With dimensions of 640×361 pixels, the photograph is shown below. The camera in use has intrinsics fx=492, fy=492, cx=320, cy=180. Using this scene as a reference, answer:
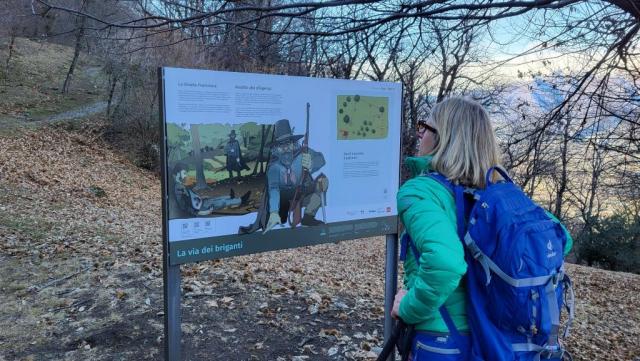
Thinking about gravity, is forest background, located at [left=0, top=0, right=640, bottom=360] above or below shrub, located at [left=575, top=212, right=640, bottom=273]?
above

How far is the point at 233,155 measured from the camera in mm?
2967

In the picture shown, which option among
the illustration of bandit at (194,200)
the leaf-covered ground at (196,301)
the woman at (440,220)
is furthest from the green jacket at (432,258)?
the leaf-covered ground at (196,301)

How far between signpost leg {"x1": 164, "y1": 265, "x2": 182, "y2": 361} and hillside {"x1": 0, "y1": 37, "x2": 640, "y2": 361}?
1.16 m

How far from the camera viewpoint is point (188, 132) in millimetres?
2732

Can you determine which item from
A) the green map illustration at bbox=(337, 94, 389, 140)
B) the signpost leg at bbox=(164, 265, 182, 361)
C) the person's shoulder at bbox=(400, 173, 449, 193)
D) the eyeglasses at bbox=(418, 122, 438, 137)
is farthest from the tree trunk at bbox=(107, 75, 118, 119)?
the person's shoulder at bbox=(400, 173, 449, 193)

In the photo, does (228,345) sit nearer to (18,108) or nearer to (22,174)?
(22,174)

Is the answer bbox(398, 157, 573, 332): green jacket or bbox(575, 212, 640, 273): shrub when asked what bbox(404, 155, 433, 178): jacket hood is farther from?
bbox(575, 212, 640, 273): shrub

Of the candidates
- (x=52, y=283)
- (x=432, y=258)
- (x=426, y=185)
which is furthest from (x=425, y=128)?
(x=52, y=283)

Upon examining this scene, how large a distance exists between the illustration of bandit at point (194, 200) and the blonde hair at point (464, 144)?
4.51ft

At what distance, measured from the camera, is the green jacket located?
170cm

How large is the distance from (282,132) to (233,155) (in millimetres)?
395

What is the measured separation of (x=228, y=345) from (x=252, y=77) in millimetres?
2321

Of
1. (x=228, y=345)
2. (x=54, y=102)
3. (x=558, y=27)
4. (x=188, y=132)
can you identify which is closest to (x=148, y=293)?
(x=228, y=345)

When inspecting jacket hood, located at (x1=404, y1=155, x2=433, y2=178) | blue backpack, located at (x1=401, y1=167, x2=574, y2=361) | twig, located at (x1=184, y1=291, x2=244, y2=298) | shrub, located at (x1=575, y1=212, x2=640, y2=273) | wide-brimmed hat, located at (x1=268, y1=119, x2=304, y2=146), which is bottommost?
shrub, located at (x1=575, y1=212, x2=640, y2=273)
